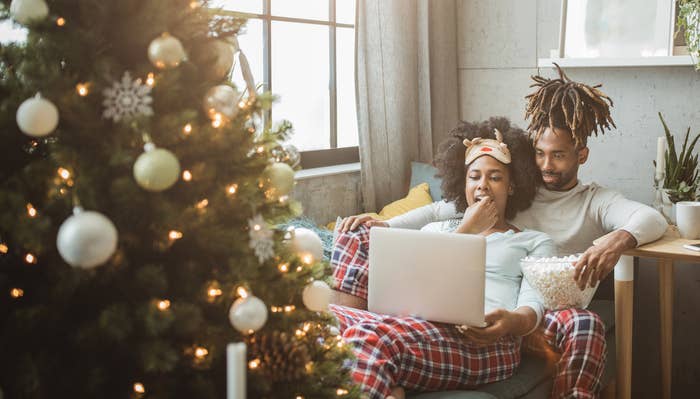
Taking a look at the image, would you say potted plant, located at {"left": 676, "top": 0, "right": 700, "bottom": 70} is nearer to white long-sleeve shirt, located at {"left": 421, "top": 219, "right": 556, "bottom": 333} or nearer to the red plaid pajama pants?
white long-sleeve shirt, located at {"left": 421, "top": 219, "right": 556, "bottom": 333}

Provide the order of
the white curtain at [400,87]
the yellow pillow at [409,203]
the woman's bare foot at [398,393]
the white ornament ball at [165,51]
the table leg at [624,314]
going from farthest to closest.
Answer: the white curtain at [400,87]
the yellow pillow at [409,203]
the table leg at [624,314]
the woman's bare foot at [398,393]
the white ornament ball at [165,51]

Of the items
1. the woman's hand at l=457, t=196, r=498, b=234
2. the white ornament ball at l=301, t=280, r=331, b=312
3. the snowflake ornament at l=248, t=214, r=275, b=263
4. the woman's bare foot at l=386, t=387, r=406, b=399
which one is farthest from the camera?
the woman's hand at l=457, t=196, r=498, b=234

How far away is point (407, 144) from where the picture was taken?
3.48 m

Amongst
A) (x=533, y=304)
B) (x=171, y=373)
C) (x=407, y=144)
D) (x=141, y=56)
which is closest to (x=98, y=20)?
(x=141, y=56)

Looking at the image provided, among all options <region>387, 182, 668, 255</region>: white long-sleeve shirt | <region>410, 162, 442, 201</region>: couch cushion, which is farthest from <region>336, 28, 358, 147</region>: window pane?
<region>387, 182, 668, 255</region>: white long-sleeve shirt

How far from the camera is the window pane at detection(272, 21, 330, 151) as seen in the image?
10.4 feet

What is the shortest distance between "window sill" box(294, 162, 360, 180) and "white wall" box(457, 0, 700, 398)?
25.9 inches

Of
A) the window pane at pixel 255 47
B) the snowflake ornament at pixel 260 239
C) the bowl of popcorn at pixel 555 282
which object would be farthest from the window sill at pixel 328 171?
the snowflake ornament at pixel 260 239

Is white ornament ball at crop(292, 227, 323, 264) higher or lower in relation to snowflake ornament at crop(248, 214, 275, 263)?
lower

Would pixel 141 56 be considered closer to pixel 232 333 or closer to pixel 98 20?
pixel 98 20

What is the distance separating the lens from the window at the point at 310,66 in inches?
121

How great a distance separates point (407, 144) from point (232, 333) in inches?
A: 91.3

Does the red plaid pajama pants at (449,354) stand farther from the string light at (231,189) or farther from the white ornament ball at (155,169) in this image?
the white ornament ball at (155,169)

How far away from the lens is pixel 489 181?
2.51 m
